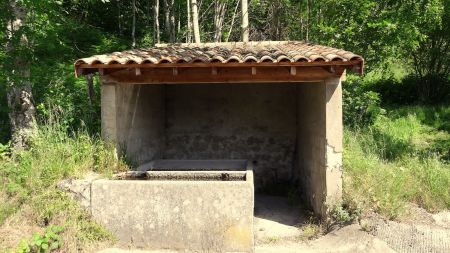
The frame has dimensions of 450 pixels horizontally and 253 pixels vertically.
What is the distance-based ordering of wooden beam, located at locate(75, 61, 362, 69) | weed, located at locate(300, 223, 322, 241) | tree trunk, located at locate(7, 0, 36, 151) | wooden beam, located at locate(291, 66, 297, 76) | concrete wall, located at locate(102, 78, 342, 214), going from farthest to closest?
concrete wall, located at locate(102, 78, 342, 214), tree trunk, located at locate(7, 0, 36, 151), weed, located at locate(300, 223, 322, 241), wooden beam, located at locate(291, 66, 297, 76), wooden beam, located at locate(75, 61, 362, 69)

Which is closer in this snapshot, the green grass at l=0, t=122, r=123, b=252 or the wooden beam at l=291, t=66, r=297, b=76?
the green grass at l=0, t=122, r=123, b=252

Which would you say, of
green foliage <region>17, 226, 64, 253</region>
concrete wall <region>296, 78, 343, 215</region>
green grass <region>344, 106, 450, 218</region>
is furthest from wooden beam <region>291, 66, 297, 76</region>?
green foliage <region>17, 226, 64, 253</region>

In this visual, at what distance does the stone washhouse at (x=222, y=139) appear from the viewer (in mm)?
5227

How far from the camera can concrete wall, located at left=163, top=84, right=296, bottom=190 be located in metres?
9.12

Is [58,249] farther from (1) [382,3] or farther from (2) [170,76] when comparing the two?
(1) [382,3]

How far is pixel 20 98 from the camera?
7.04 meters

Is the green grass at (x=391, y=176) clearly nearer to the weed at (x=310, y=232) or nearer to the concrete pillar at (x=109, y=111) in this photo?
the weed at (x=310, y=232)

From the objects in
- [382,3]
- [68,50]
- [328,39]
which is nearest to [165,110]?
[68,50]

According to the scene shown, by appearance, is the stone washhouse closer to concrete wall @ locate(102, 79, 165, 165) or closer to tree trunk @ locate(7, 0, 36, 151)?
concrete wall @ locate(102, 79, 165, 165)

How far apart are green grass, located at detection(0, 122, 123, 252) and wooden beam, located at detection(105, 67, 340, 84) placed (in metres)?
1.18

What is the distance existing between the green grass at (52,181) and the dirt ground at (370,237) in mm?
445

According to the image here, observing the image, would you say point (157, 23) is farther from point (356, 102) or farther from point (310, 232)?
point (310, 232)

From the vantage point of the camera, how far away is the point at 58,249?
4941mm

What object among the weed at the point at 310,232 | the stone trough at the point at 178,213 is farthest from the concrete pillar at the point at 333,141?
the stone trough at the point at 178,213
